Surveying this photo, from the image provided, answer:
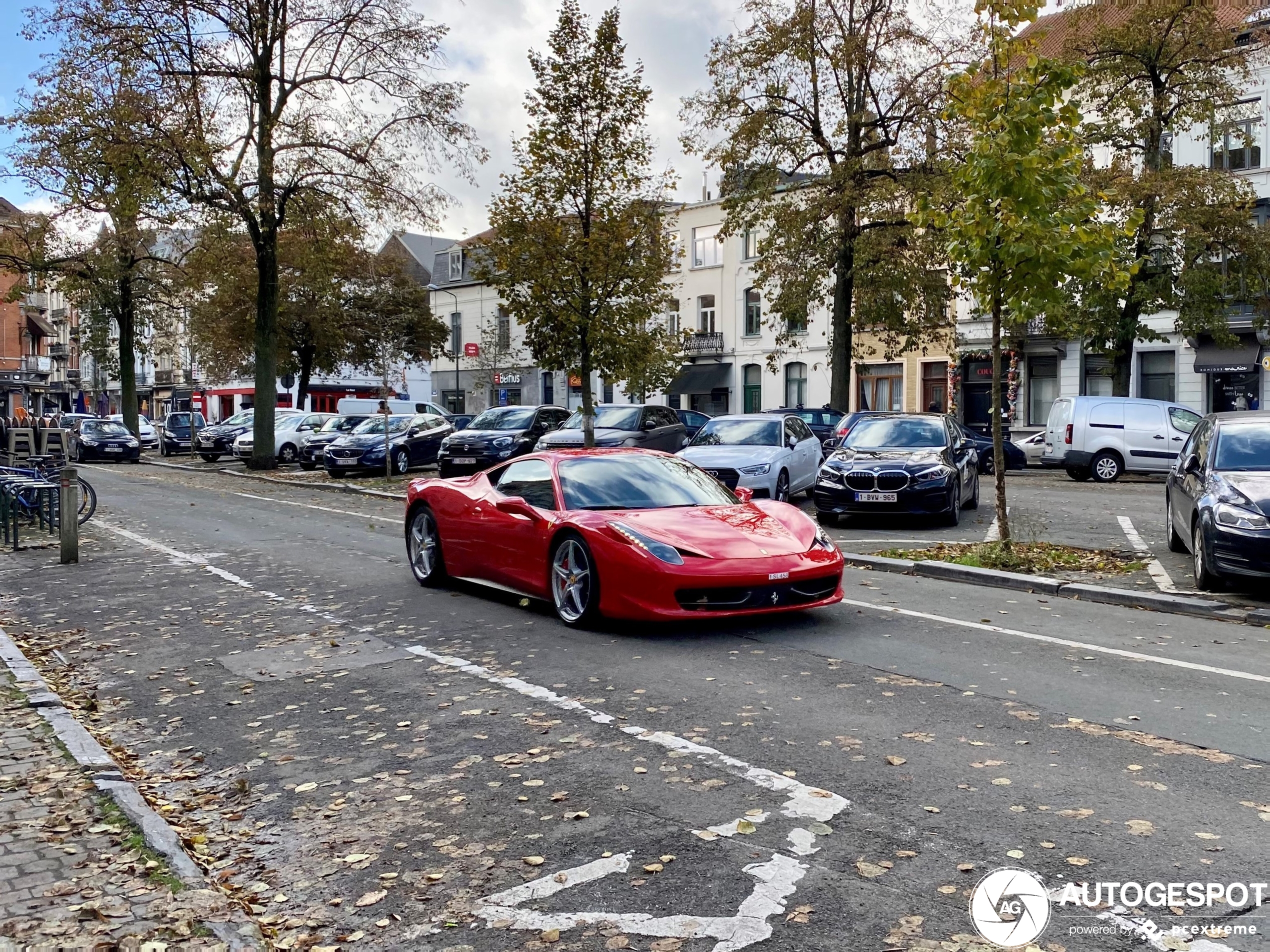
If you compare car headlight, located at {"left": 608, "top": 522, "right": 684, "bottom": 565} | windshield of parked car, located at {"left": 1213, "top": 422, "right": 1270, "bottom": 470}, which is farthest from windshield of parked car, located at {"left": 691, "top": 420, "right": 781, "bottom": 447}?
car headlight, located at {"left": 608, "top": 522, "right": 684, "bottom": 565}

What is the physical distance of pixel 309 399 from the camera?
71.9 m

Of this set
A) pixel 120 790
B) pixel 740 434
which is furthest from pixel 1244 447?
pixel 740 434

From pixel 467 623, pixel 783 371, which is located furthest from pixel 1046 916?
pixel 783 371

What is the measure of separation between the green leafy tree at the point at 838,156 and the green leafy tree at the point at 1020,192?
58.5 feet

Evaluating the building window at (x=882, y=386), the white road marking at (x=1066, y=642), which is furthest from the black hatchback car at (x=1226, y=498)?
the building window at (x=882, y=386)

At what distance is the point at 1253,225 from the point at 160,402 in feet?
296

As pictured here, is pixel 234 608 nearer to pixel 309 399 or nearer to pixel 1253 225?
pixel 1253 225

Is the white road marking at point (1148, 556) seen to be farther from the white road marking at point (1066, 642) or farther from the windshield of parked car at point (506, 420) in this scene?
the windshield of parked car at point (506, 420)

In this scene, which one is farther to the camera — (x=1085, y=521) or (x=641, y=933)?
(x=1085, y=521)

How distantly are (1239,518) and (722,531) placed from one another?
14.3 ft

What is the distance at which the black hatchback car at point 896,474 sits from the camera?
1577 centimetres

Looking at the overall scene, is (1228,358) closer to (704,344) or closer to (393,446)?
(704,344)

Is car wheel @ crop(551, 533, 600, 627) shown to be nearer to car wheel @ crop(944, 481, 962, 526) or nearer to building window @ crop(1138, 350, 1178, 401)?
car wheel @ crop(944, 481, 962, 526)

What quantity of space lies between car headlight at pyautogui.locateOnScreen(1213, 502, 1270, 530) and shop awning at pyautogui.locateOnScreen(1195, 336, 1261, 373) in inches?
1305
